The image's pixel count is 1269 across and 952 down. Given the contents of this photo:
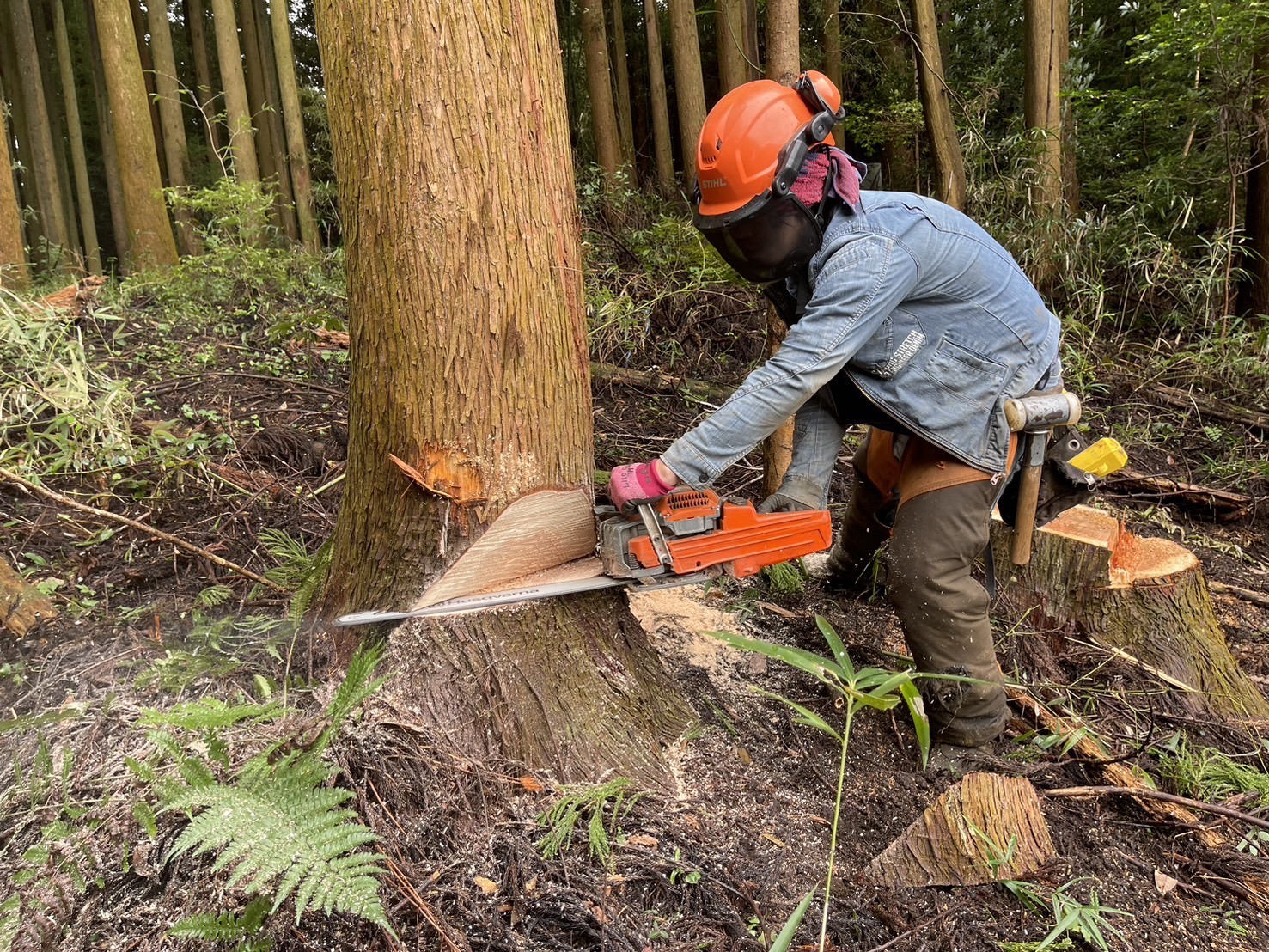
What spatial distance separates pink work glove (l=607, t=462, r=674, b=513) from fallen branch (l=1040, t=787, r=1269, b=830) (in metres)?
1.42

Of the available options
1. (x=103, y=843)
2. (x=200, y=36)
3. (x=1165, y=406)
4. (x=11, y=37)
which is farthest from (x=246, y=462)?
(x=11, y=37)

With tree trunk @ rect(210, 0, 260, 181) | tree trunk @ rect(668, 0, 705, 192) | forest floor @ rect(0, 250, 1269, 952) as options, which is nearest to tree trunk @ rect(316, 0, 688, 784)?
forest floor @ rect(0, 250, 1269, 952)

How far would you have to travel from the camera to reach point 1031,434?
8.36 feet

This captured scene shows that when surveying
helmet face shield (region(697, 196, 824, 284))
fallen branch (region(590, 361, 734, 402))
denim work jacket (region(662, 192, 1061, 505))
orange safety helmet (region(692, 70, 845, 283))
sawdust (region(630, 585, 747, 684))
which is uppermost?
orange safety helmet (region(692, 70, 845, 283))

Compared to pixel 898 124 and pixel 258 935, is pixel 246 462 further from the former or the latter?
pixel 898 124

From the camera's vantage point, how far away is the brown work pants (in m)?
2.44

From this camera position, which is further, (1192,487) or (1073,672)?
(1192,487)

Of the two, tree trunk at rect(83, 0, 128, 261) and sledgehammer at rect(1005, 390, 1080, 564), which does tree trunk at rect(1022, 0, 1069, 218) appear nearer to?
sledgehammer at rect(1005, 390, 1080, 564)

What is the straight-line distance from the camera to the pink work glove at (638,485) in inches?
85.3

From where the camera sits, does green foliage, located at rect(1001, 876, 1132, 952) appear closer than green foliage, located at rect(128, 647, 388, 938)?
No

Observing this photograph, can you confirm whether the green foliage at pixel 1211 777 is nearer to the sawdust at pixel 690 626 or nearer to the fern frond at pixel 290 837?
the sawdust at pixel 690 626

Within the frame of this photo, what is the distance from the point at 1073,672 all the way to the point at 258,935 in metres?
2.87

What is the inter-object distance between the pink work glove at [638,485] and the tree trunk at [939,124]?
508cm

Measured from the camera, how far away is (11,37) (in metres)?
12.1
